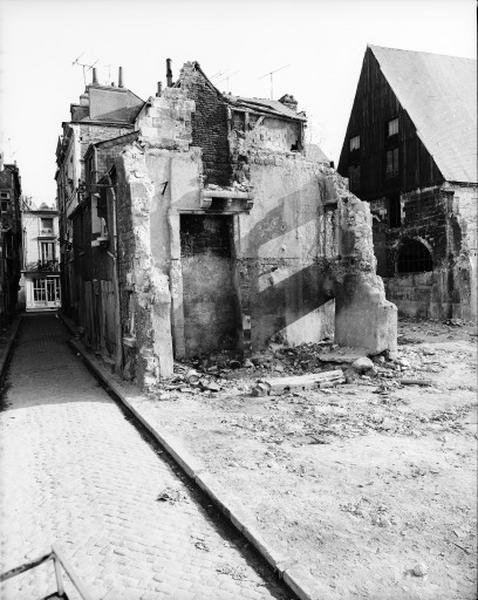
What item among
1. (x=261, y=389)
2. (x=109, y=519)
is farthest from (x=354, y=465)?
(x=261, y=389)

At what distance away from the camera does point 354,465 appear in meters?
6.17

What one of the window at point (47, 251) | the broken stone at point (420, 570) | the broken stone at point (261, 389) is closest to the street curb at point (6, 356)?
the broken stone at point (261, 389)

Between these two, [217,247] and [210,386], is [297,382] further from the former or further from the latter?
[217,247]

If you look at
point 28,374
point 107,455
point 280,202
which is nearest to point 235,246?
point 280,202

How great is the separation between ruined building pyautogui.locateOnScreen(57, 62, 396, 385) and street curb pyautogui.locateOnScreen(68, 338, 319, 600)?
313 cm

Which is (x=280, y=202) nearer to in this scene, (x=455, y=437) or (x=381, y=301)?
(x=381, y=301)

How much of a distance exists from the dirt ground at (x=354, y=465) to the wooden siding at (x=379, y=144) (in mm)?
12234

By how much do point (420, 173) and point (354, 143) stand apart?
5.89 meters

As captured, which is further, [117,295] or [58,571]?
[117,295]

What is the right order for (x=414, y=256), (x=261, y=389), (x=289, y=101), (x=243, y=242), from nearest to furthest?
(x=261, y=389), (x=243, y=242), (x=414, y=256), (x=289, y=101)

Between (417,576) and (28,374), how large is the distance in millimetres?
11121

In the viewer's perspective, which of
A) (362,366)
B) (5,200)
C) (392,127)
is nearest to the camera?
(362,366)

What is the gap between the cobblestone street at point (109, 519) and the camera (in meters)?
4.01

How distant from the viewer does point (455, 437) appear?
281 inches
